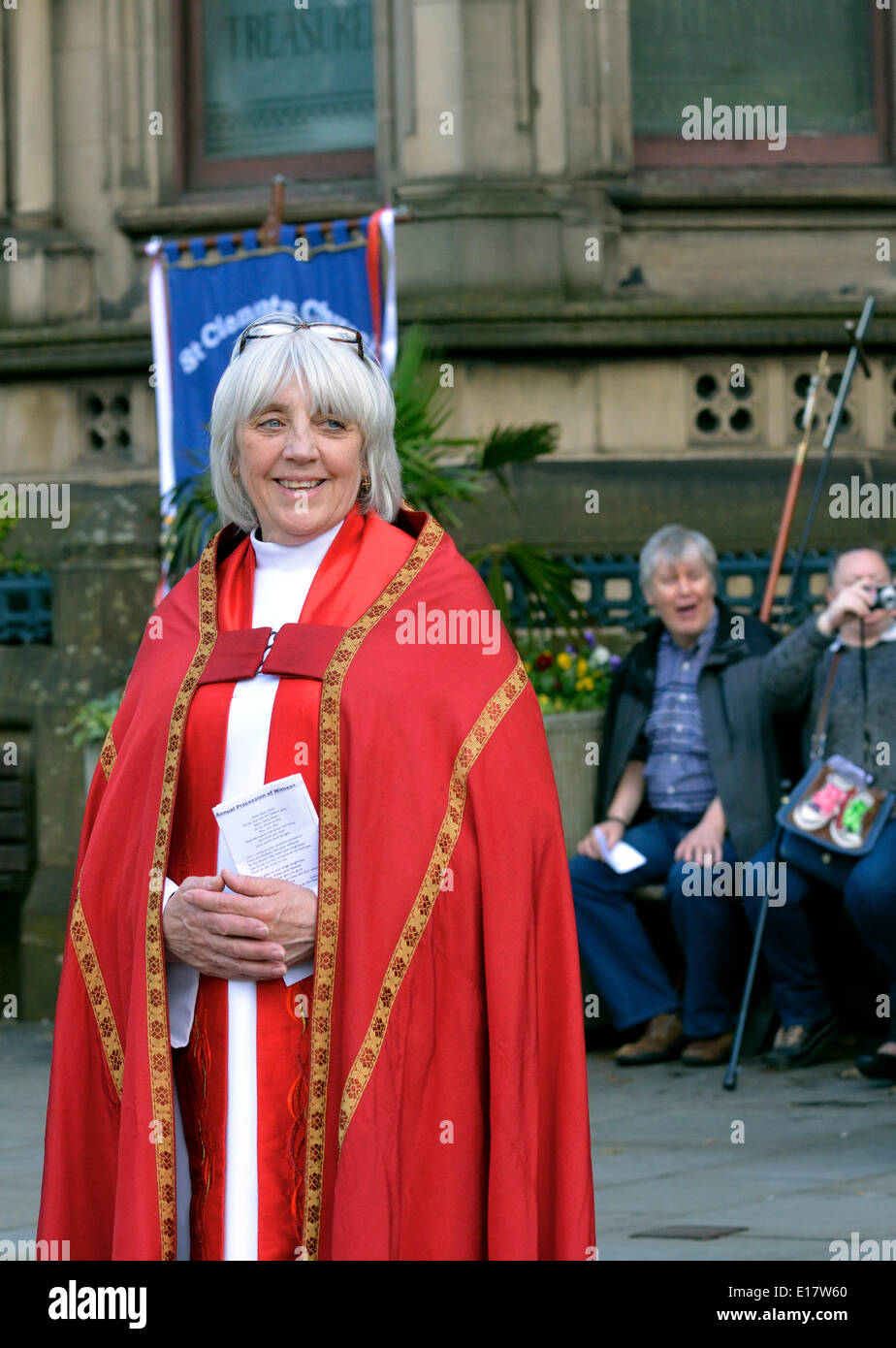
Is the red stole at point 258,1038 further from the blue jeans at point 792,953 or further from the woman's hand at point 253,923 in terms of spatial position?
the blue jeans at point 792,953

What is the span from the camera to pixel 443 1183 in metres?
4.42

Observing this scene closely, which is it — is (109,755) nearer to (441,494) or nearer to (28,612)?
(441,494)

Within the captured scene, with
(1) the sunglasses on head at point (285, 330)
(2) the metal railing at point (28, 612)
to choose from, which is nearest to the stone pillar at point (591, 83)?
(2) the metal railing at point (28, 612)

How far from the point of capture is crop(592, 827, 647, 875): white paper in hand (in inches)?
388

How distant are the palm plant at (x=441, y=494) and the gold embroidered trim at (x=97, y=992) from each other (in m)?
5.36

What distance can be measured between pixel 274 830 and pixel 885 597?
198 inches

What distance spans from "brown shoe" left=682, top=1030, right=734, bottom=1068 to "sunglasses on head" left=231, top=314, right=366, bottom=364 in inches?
210

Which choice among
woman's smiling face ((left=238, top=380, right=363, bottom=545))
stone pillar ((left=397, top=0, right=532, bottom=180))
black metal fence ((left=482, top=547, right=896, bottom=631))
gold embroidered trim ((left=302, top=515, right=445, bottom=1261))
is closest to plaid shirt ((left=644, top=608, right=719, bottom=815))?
black metal fence ((left=482, top=547, right=896, bottom=631))

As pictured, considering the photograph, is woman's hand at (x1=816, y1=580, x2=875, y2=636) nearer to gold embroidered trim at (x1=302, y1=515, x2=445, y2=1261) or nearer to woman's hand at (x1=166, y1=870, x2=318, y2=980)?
gold embroidered trim at (x1=302, y1=515, x2=445, y2=1261)

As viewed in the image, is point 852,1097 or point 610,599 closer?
point 852,1097

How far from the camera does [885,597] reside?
358 inches
